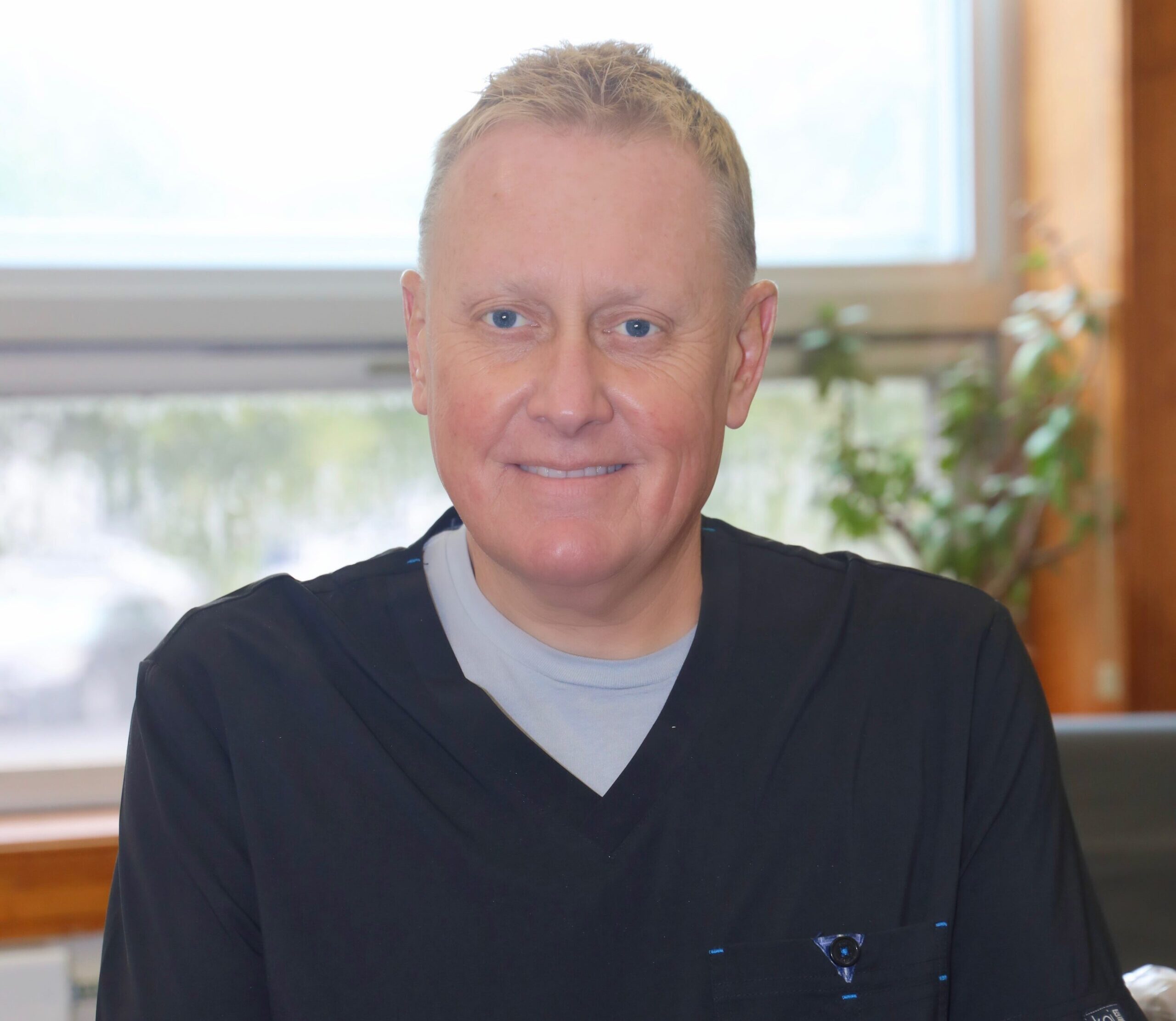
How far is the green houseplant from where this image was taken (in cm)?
230

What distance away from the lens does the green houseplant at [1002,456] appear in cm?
230

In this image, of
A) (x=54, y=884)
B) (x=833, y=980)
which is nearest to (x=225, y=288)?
(x=54, y=884)

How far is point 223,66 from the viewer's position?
→ 2180mm

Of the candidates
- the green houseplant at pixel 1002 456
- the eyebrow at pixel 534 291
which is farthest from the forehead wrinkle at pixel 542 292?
the green houseplant at pixel 1002 456

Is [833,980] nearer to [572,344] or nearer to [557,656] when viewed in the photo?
[557,656]

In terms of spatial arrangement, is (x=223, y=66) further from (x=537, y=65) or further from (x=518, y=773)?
(x=518, y=773)

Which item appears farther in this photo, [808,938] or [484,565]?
[484,565]

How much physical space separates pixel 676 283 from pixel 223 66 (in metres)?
1.53

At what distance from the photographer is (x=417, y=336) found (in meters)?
1.09

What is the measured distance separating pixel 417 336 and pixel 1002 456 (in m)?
1.73

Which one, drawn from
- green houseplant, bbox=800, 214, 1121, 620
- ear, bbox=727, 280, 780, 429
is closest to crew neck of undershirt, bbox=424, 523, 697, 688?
ear, bbox=727, 280, 780, 429

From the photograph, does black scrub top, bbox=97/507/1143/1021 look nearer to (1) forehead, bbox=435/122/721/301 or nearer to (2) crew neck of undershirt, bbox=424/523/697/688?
(2) crew neck of undershirt, bbox=424/523/697/688

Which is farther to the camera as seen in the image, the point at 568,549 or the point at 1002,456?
the point at 1002,456

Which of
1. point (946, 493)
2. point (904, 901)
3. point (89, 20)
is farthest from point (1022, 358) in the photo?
point (89, 20)
